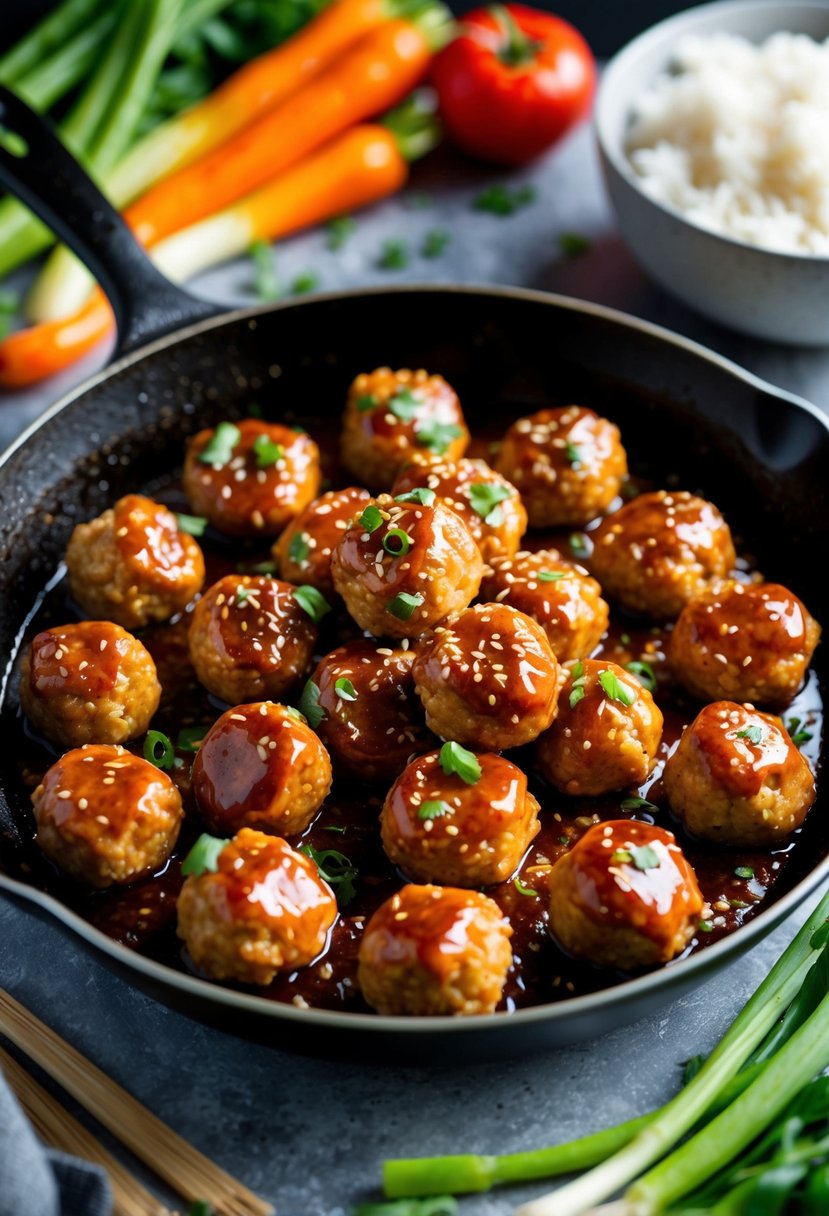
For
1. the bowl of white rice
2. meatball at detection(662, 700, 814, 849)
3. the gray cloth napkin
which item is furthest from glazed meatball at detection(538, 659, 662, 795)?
the bowl of white rice

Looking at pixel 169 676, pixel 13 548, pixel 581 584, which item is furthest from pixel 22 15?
pixel 581 584

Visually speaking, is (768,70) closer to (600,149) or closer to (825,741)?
(600,149)

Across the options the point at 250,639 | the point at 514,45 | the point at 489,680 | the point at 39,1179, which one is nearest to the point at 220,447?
the point at 250,639

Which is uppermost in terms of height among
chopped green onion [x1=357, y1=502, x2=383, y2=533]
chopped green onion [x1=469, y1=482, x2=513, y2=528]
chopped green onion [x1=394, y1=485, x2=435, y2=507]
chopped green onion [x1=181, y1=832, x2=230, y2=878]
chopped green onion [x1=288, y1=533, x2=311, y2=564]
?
chopped green onion [x1=357, y1=502, x2=383, y2=533]

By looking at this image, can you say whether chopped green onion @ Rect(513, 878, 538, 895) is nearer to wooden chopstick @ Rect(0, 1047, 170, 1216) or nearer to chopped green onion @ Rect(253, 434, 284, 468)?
wooden chopstick @ Rect(0, 1047, 170, 1216)

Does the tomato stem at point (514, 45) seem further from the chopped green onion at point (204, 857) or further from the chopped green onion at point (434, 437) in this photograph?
the chopped green onion at point (204, 857)

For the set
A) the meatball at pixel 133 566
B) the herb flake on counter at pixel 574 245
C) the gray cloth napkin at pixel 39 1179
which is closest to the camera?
the gray cloth napkin at pixel 39 1179

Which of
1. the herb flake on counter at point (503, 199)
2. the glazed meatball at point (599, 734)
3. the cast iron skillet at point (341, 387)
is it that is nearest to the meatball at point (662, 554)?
the cast iron skillet at point (341, 387)
